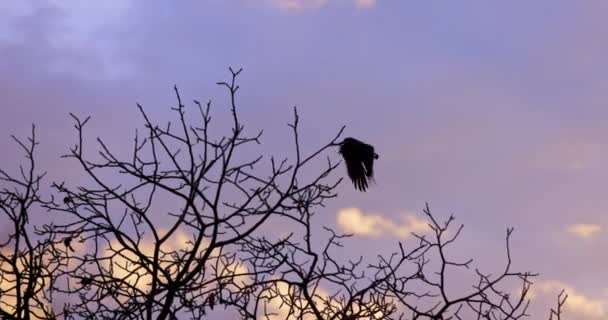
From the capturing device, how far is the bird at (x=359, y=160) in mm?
8312

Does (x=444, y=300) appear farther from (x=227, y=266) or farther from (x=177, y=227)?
(x=177, y=227)

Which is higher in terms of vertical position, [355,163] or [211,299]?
[355,163]

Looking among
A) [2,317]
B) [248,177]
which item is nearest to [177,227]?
[248,177]

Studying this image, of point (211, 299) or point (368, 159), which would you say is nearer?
point (211, 299)

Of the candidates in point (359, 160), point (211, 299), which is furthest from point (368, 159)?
point (211, 299)

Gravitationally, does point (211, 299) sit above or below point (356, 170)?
below

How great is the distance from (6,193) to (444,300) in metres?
3.56

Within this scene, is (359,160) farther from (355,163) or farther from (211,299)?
(211,299)

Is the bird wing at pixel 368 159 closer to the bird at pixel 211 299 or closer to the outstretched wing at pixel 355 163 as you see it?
the outstretched wing at pixel 355 163

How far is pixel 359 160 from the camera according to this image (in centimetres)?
832

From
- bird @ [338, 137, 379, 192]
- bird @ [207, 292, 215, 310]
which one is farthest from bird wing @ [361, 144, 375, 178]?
bird @ [207, 292, 215, 310]

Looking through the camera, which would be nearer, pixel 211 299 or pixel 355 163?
pixel 211 299

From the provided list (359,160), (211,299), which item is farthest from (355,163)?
(211,299)

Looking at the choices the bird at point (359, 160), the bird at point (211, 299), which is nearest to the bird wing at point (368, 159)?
the bird at point (359, 160)
